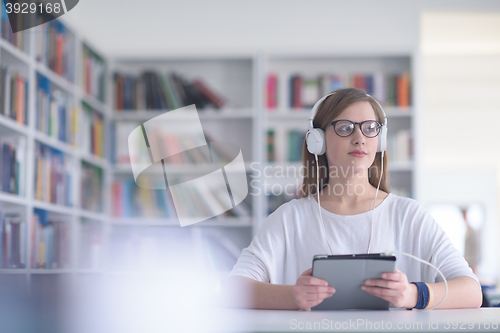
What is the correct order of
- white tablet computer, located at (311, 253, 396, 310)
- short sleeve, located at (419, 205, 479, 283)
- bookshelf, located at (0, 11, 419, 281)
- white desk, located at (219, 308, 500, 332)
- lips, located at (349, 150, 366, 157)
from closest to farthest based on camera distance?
white desk, located at (219, 308, 500, 332) → white tablet computer, located at (311, 253, 396, 310) → short sleeve, located at (419, 205, 479, 283) → lips, located at (349, 150, 366, 157) → bookshelf, located at (0, 11, 419, 281)

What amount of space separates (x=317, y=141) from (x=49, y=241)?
1.88 meters

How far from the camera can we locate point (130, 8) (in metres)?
3.54

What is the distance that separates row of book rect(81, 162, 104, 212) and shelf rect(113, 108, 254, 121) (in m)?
0.39

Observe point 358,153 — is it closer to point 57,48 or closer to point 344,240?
point 344,240

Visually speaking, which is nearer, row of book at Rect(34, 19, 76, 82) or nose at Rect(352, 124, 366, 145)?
nose at Rect(352, 124, 366, 145)

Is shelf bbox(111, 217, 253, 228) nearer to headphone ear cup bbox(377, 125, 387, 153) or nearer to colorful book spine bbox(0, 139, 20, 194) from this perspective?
colorful book spine bbox(0, 139, 20, 194)

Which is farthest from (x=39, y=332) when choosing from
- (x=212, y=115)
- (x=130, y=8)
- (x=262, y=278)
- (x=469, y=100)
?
(x=469, y=100)

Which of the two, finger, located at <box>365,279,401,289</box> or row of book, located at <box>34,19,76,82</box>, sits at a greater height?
row of book, located at <box>34,19,76,82</box>

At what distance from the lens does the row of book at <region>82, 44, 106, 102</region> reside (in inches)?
120

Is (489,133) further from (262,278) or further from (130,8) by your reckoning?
(262,278)

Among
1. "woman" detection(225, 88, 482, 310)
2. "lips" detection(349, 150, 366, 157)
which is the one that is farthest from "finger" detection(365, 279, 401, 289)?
"lips" detection(349, 150, 366, 157)

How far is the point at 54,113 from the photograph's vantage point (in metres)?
2.66

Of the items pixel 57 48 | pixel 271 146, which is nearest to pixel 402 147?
pixel 271 146

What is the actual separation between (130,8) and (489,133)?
4.51 metres
